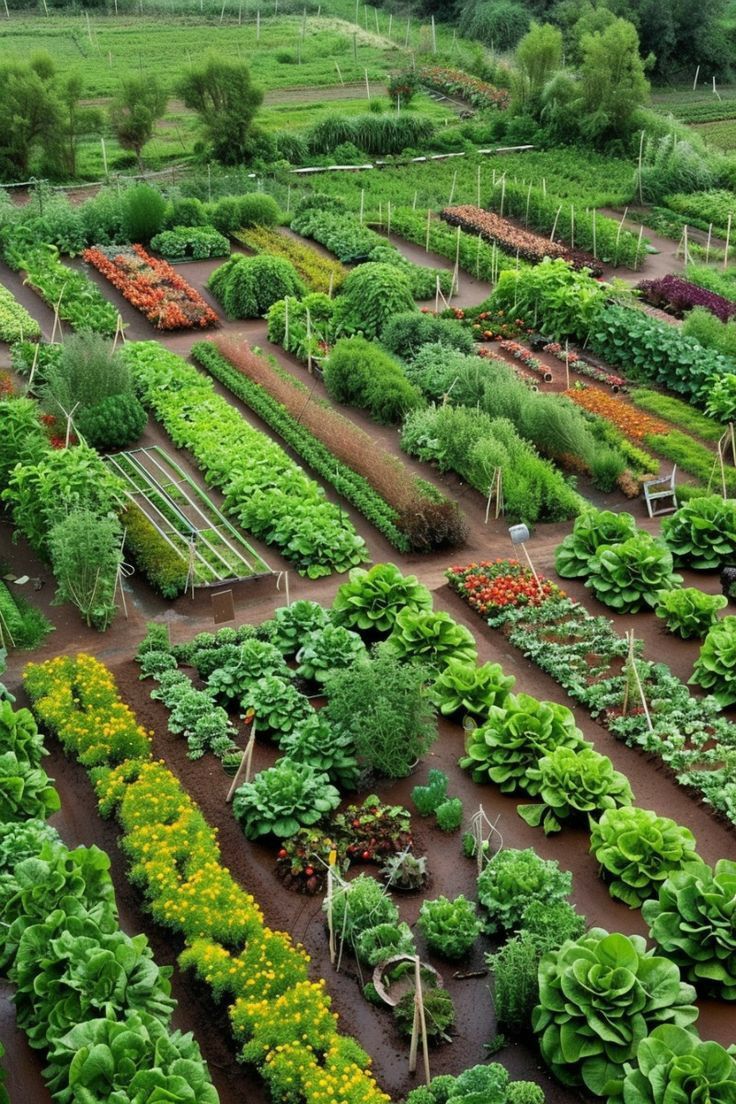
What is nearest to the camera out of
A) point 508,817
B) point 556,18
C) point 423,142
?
point 508,817

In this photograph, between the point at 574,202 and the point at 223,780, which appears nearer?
the point at 223,780

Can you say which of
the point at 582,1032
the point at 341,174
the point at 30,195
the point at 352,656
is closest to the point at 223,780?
the point at 352,656

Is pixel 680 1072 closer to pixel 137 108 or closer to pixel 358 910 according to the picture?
pixel 358 910

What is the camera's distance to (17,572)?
63.7ft

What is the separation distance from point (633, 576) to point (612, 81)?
81.0 ft

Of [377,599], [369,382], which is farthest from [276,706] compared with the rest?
[369,382]

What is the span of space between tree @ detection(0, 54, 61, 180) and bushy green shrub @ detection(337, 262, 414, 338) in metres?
13.3

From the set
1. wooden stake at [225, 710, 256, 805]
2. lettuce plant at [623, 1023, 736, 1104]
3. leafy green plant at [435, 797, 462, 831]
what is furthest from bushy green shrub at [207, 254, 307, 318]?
lettuce plant at [623, 1023, 736, 1104]

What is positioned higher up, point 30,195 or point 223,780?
point 30,195

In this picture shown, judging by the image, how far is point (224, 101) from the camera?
37.4 metres

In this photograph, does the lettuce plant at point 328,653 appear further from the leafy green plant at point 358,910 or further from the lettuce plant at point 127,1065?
the lettuce plant at point 127,1065

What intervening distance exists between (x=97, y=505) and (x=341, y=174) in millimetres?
21028

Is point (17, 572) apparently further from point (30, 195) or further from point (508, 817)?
point (30, 195)

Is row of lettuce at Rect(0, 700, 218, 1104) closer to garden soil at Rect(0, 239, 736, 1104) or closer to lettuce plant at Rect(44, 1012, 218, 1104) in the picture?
lettuce plant at Rect(44, 1012, 218, 1104)
